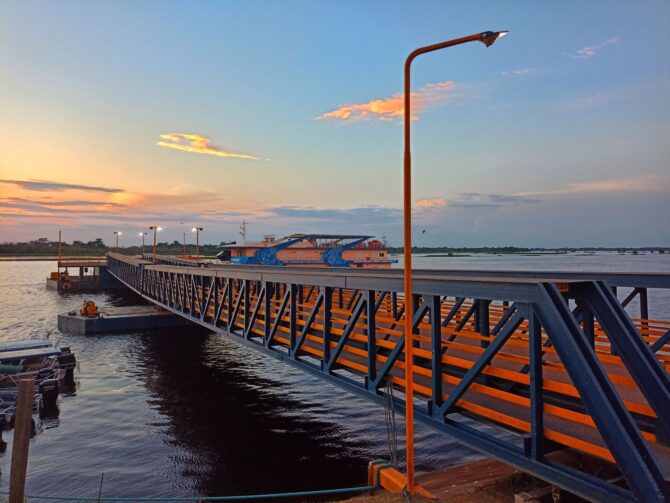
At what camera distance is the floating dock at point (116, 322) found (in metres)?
47.0

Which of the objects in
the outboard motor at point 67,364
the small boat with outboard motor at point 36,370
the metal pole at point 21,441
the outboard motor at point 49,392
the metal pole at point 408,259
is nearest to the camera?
the metal pole at point 408,259

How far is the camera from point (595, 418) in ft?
20.7

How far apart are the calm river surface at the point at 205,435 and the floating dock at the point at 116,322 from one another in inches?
462

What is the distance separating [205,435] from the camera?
69.7 feet

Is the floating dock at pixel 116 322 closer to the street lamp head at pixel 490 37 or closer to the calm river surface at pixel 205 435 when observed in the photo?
the calm river surface at pixel 205 435

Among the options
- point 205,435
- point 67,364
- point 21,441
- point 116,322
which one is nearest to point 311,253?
point 116,322

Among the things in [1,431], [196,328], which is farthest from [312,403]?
[196,328]

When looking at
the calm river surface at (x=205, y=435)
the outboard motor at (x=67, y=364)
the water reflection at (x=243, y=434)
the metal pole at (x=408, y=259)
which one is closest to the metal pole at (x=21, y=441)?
the calm river surface at (x=205, y=435)

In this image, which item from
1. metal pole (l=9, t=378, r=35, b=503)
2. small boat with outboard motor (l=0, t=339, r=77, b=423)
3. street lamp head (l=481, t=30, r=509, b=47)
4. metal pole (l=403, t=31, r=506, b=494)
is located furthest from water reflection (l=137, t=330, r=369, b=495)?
street lamp head (l=481, t=30, r=509, b=47)

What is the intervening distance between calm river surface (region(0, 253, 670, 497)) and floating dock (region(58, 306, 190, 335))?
11743 millimetres

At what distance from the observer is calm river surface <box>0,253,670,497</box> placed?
16906 mm

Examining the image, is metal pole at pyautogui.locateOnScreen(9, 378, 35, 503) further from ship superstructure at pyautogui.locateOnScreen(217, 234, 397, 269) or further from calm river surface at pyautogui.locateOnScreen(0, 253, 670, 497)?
ship superstructure at pyautogui.locateOnScreen(217, 234, 397, 269)

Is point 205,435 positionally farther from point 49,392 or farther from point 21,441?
point 21,441

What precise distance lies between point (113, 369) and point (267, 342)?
21.1 m
